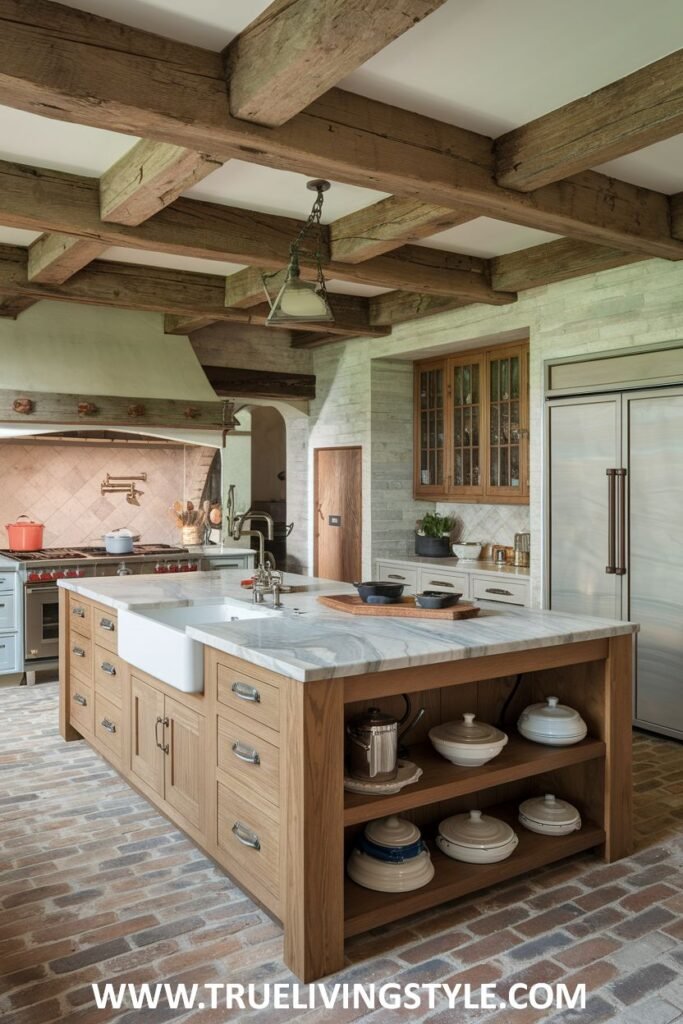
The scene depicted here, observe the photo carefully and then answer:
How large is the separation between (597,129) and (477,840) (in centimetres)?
260

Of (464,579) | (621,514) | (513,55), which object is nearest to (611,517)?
(621,514)

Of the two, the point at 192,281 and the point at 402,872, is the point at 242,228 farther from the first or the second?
the point at 402,872

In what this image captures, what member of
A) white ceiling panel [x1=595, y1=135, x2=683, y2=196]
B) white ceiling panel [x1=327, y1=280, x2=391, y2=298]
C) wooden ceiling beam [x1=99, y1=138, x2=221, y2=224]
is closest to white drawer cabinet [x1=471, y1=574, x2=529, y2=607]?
white ceiling panel [x1=327, y1=280, x2=391, y2=298]

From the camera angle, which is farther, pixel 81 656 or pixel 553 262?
pixel 553 262

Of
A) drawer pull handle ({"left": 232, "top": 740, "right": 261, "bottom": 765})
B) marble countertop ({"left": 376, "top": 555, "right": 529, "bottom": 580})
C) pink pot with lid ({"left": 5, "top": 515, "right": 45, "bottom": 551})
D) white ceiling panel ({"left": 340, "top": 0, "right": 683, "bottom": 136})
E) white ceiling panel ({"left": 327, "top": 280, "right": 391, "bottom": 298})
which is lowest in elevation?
drawer pull handle ({"left": 232, "top": 740, "right": 261, "bottom": 765})

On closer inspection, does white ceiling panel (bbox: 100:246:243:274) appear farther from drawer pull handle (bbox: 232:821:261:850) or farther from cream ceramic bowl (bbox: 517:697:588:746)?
drawer pull handle (bbox: 232:821:261:850)

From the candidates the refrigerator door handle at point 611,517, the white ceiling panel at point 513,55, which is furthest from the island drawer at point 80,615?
the refrigerator door handle at point 611,517

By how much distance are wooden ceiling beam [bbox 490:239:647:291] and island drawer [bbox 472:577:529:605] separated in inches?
77.5

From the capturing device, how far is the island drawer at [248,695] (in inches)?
96.4

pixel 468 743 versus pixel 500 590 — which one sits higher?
pixel 500 590

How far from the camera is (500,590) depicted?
18.4 feet

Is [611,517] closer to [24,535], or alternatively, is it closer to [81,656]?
[81,656]

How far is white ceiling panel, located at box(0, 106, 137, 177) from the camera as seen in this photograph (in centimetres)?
318

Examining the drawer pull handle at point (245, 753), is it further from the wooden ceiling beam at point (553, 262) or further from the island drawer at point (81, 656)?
the wooden ceiling beam at point (553, 262)
